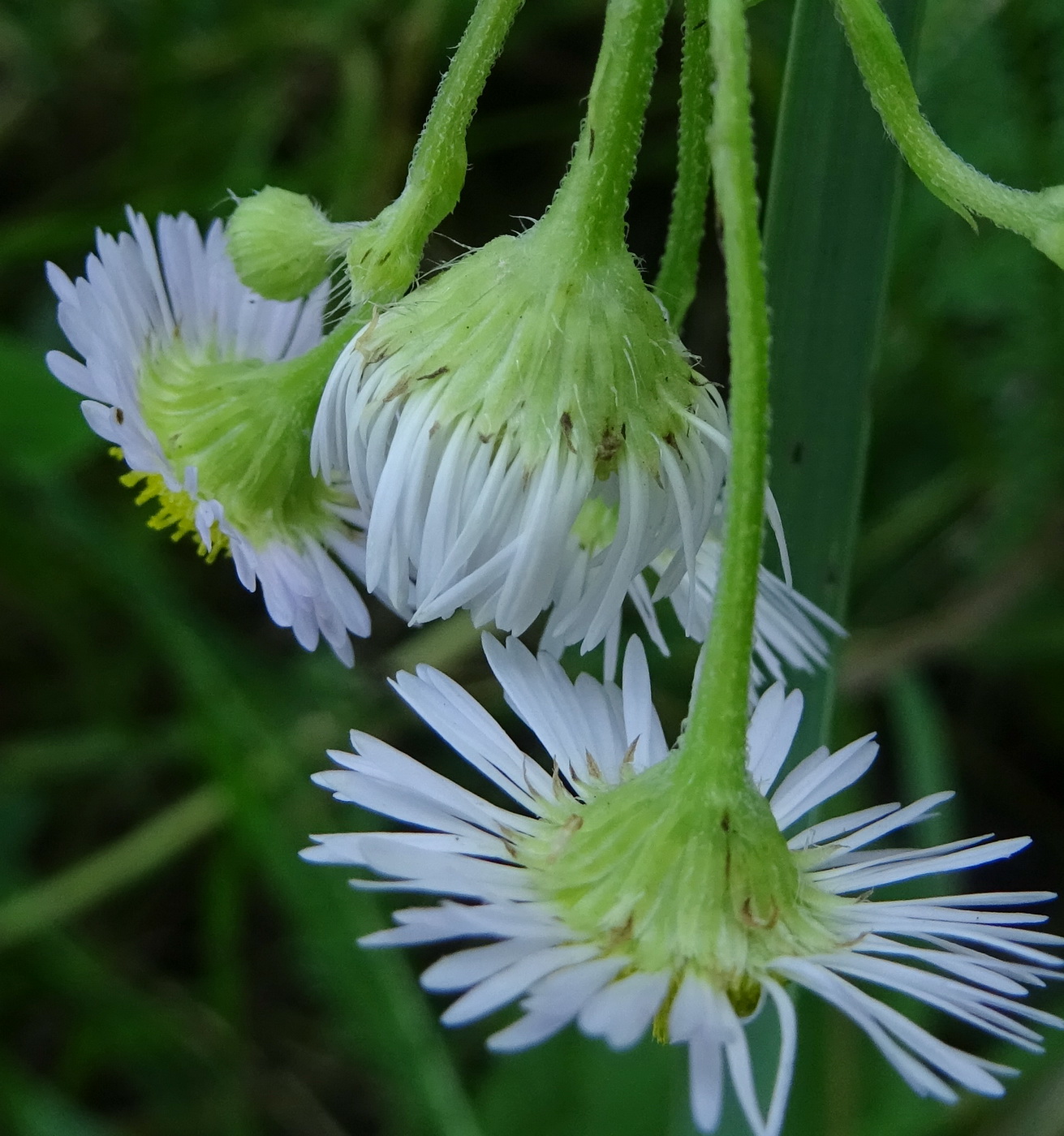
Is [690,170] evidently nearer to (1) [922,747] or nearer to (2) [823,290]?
(2) [823,290]

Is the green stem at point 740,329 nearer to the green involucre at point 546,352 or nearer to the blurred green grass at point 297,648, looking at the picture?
the green involucre at point 546,352

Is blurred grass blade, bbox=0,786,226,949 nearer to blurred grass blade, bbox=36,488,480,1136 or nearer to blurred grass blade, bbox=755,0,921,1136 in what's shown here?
blurred grass blade, bbox=36,488,480,1136


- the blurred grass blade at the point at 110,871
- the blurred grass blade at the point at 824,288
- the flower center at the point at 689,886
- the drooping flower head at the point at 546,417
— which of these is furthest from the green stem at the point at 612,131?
the blurred grass blade at the point at 110,871

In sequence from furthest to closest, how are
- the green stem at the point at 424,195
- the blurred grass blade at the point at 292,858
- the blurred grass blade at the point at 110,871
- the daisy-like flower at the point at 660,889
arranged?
the blurred grass blade at the point at 110,871 → the blurred grass blade at the point at 292,858 → the green stem at the point at 424,195 → the daisy-like flower at the point at 660,889

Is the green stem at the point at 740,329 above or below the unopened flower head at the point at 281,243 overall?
below

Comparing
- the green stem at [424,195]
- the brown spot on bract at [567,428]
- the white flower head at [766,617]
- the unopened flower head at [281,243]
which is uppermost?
the unopened flower head at [281,243]

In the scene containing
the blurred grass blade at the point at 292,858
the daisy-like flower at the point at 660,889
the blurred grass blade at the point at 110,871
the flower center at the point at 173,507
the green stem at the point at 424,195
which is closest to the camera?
the daisy-like flower at the point at 660,889

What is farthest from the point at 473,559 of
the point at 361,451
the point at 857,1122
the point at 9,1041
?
the point at 9,1041

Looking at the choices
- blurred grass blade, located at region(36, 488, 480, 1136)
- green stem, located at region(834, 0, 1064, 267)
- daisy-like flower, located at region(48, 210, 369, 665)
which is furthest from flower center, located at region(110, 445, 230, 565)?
blurred grass blade, located at region(36, 488, 480, 1136)
